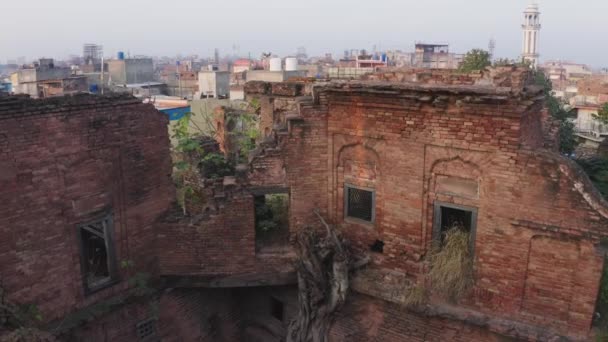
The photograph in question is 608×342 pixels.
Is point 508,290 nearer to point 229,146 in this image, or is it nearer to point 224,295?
point 224,295

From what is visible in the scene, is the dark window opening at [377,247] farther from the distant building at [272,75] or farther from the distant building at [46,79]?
the distant building at [272,75]

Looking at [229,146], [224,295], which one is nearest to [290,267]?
[224,295]

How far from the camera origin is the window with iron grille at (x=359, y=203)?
10641 mm

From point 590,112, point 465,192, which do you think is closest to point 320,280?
point 465,192

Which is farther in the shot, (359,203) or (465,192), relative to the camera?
(359,203)

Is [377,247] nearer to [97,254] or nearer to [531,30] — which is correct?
[97,254]

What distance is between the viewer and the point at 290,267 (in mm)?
11195

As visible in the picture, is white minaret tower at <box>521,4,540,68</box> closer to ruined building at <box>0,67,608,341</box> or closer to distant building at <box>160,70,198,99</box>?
distant building at <box>160,70,198,99</box>

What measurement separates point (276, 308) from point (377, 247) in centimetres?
327

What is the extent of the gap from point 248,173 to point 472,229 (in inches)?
176

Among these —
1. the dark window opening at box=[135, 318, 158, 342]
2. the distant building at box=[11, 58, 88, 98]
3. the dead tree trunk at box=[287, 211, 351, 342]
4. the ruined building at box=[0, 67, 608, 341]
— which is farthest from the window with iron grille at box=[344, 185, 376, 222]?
the distant building at box=[11, 58, 88, 98]

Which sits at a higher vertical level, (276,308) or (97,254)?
(97,254)

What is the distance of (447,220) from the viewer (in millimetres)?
9969

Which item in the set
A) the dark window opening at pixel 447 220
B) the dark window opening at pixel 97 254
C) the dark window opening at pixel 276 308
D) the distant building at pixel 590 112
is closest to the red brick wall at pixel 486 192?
the dark window opening at pixel 447 220
